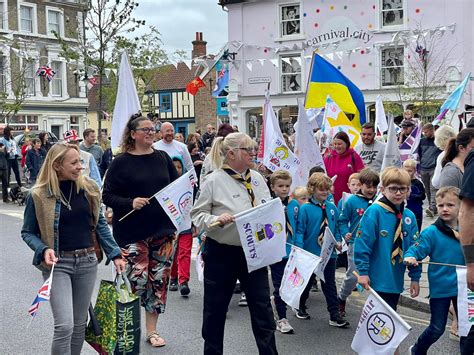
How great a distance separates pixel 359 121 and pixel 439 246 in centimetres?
588

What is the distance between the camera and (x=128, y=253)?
5633mm

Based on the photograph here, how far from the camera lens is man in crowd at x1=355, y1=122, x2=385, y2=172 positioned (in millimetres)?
9212

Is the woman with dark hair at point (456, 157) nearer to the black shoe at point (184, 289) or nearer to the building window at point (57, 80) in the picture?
the black shoe at point (184, 289)

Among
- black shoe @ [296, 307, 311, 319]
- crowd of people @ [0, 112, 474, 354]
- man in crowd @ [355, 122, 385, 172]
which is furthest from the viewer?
man in crowd @ [355, 122, 385, 172]

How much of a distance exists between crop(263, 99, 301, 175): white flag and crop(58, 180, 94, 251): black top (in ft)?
12.9

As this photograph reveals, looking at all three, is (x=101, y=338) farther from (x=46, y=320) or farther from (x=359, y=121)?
(x=359, y=121)

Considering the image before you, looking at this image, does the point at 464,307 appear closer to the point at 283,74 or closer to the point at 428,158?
the point at 428,158

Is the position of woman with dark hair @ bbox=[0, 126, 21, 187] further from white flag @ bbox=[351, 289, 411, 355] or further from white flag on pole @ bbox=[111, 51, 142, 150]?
white flag @ bbox=[351, 289, 411, 355]

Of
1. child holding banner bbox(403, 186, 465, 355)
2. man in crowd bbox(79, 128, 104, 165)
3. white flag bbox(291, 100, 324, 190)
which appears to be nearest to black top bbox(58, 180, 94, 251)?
child holding banner bbox(403, 186, 465, 355)

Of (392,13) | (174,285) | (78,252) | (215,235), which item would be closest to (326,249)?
(215,235)

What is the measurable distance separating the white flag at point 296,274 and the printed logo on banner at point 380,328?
A: 1.18 m

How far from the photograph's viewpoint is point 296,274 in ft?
19.7

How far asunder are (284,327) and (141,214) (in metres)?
1.78

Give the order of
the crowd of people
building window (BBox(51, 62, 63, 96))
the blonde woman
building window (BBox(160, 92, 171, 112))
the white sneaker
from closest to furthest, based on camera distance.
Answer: the blonde woman, the crowd of people, the white sneaker, building window (BBox(51, 62, 63, 96)), building window (BBox(160, 92, 171, 112))
